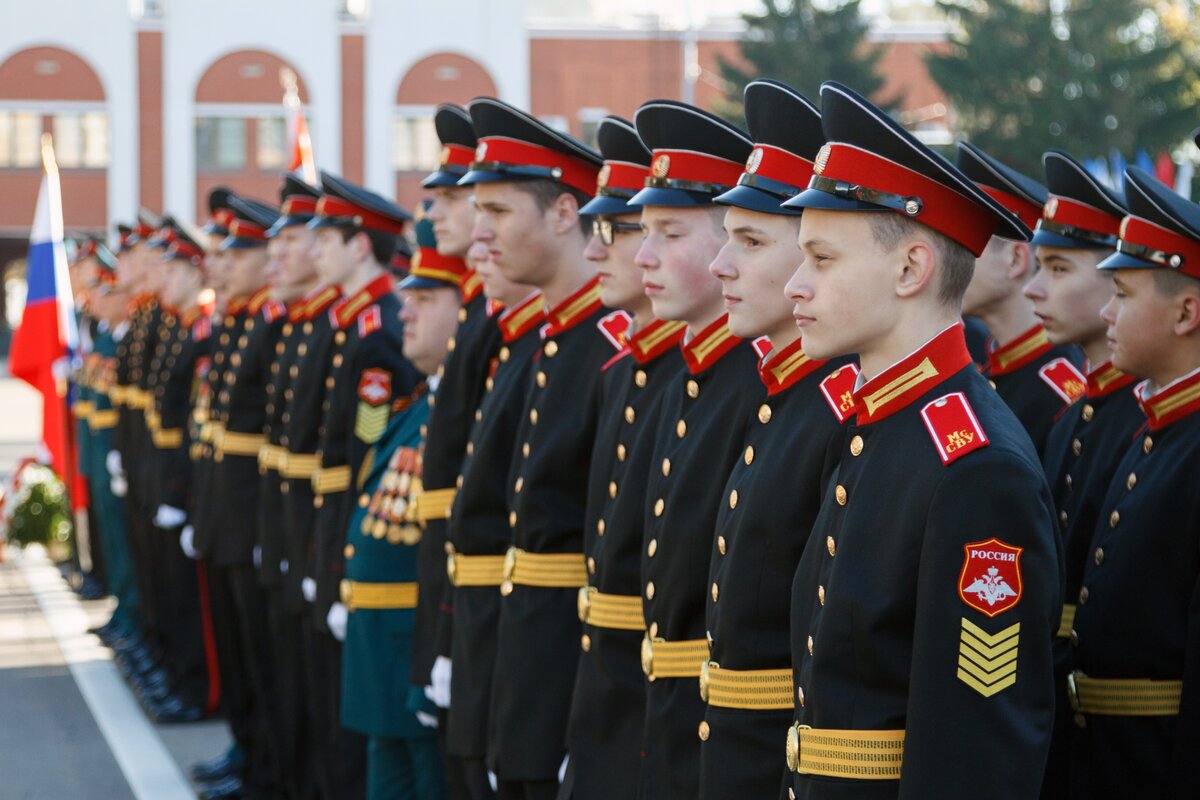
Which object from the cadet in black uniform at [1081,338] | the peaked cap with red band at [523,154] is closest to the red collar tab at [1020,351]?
the cadet in black uniform at [1081,338]

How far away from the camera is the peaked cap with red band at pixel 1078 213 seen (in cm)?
489

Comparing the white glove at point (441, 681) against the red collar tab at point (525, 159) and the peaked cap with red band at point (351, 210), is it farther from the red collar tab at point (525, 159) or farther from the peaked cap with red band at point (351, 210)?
the peaked cap with red band at point (351, 210)

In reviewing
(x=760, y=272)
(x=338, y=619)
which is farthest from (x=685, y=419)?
(x=338, y=619)

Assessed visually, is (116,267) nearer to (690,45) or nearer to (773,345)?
(773,345)

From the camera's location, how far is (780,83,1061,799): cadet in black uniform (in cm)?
285

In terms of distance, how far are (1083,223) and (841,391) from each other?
1.88 metres

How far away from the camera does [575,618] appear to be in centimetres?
473

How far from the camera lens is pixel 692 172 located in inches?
161

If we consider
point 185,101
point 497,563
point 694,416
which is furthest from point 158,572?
point 185,101

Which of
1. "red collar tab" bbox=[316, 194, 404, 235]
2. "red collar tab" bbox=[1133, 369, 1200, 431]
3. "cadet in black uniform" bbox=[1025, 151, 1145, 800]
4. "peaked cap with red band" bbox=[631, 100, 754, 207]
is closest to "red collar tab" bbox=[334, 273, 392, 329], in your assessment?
"red collar tab" bbox=[316, 194, 404, 235]

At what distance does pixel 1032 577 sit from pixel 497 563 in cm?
244

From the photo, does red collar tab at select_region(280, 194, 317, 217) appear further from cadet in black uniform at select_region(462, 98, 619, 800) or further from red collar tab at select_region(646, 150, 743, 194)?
red collar tab at select_region(646, 150, 743, 194)

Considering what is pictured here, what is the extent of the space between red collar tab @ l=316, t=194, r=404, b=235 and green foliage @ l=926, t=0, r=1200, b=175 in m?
28.2

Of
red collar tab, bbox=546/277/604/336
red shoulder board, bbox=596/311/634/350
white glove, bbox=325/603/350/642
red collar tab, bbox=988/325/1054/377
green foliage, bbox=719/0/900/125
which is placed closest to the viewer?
red shoulder board, bbox=596/311/634/350
